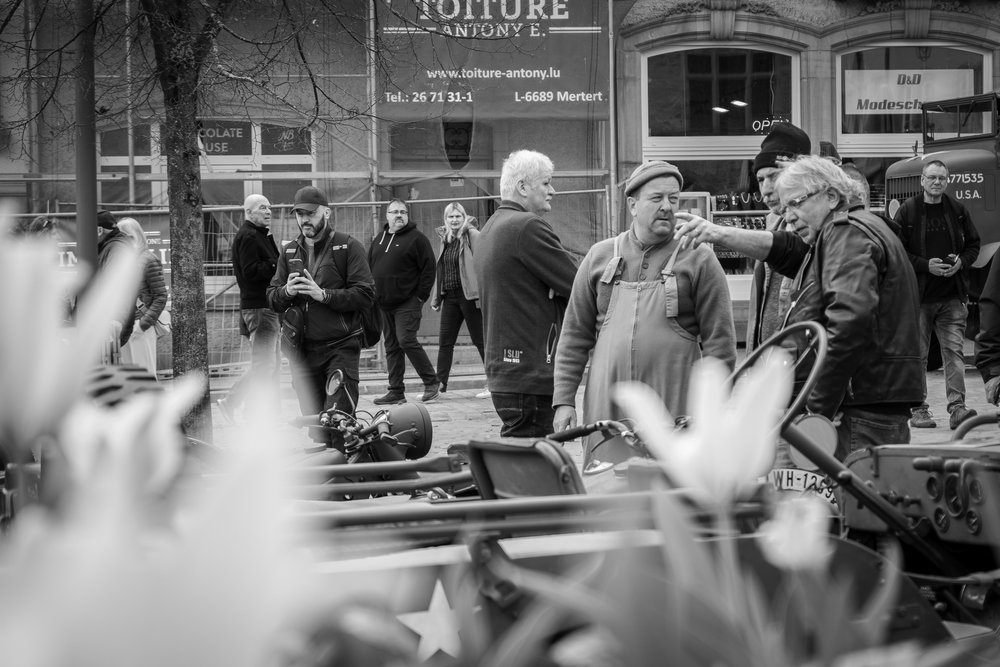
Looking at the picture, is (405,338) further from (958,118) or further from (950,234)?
(958,118)

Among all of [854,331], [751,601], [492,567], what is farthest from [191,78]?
[751,601]

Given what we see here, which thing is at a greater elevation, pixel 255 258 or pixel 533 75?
pixel 533 75

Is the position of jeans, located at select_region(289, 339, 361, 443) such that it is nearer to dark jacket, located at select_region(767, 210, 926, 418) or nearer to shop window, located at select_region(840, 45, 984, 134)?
dark jacket, located at select_region(767, 210, 926, 418)

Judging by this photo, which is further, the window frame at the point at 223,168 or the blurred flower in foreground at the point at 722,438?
the window frame at the point at 223,168

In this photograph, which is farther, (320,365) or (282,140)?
(282,140)

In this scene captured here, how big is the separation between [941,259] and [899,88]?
9544 mm

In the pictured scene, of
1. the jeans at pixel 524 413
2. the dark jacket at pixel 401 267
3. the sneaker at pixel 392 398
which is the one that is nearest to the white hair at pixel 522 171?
the jeans at pixel 524 413

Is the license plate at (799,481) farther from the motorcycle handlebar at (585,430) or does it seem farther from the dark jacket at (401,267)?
the dark jacket at (401,267)

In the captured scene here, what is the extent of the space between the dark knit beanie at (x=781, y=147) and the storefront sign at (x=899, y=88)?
42.5 feet

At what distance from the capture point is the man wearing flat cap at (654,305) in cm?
464

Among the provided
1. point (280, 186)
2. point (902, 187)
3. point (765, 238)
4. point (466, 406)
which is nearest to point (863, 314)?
point (765, 238)

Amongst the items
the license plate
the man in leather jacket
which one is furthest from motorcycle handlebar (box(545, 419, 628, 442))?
the man in leather jacket

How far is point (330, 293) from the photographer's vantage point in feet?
25.7

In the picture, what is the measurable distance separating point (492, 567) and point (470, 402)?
946cm
